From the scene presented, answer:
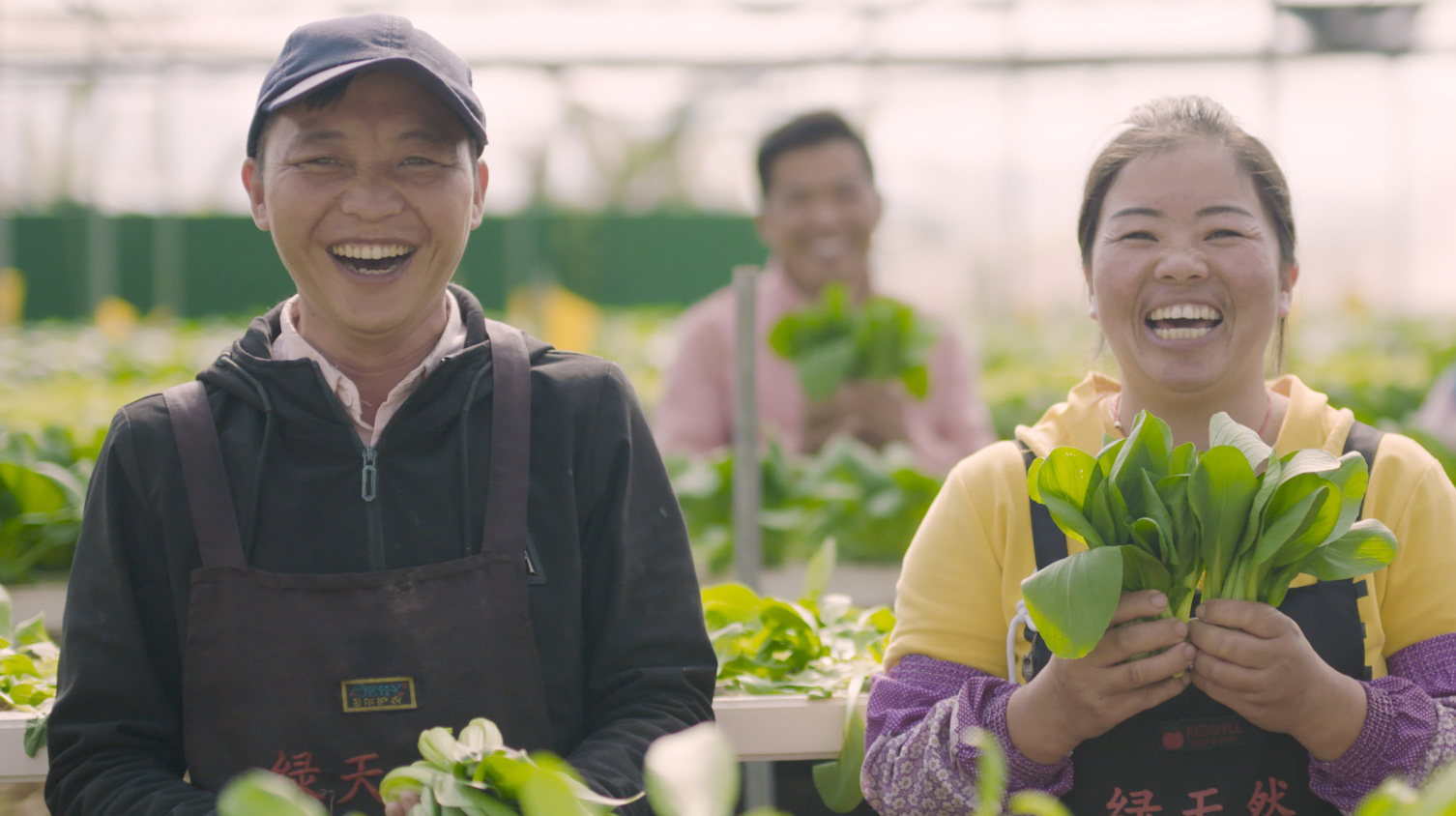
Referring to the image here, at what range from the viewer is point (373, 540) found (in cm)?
123

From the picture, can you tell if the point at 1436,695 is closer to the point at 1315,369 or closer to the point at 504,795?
the point at 504,795

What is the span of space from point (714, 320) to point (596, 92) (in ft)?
21.2

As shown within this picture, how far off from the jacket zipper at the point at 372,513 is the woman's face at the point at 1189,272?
0.82 meters

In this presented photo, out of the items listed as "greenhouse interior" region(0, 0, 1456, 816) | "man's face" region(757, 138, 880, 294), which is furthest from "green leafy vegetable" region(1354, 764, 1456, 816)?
"man's face" region(757, 138, 880, 294)

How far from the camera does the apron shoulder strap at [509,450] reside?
1.24 meters

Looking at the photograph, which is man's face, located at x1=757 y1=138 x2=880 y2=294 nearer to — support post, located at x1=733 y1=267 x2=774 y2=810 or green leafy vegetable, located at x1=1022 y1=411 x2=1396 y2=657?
support post, located at x1=733 y1=267 x2=774 y2=810

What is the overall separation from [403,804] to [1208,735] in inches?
31.5

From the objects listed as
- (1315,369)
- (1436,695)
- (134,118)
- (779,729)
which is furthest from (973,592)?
(134,118)

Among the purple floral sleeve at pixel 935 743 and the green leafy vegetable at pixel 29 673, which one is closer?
the purple floral sleeve at pixel 935 743

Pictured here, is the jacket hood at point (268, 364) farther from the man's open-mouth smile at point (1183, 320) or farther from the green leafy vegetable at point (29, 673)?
the man's open-mouth smile at point (1183, 320)

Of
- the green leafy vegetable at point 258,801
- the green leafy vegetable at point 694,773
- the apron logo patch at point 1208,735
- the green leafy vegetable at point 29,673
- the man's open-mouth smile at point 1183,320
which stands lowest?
the green leafy vegetable at point 29,673

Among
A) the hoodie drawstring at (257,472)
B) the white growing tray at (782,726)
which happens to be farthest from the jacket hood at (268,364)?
the white growing tray at (782,726)

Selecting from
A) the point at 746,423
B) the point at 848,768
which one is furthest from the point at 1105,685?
the point at 746,423

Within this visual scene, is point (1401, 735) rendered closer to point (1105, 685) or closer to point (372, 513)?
point (1105, 685)
